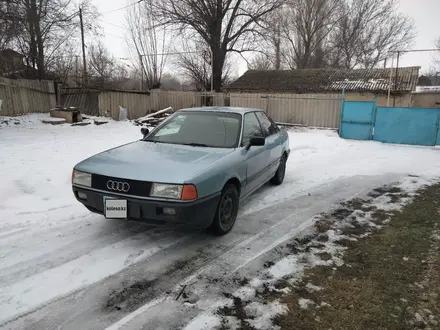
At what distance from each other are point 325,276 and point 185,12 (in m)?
24.3

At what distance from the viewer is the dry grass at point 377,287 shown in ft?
8.20

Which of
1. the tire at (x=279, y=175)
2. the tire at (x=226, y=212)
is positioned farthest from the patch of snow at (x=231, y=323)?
the tire at (x=279, y=175)

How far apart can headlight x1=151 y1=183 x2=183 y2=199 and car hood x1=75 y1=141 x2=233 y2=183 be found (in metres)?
0.05

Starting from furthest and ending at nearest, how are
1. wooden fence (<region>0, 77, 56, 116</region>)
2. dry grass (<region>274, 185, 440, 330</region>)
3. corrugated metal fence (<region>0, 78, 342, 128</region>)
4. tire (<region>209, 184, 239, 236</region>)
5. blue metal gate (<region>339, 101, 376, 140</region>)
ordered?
corrugated metal fence (<region>0, 78, 342, 128</region>)
wooden fence (<region>0, 77, 56, 116</region>)
blue metal gate (<region>339, 101, 376, 140</region>)
tire (<region>209, 184, 239, 236</region>)
dry grass (<region>274, 185, 440, 330</region>)

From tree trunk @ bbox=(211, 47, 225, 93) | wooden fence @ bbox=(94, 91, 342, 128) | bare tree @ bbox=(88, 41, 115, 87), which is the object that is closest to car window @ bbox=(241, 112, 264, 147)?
wooden fence @ bbox=(94, 91, 342, 128)

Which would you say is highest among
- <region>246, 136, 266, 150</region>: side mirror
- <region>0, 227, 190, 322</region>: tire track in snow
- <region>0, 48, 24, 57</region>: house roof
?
<region>0, 48, 24, 57</region>: house roof

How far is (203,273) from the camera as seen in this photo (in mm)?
3131

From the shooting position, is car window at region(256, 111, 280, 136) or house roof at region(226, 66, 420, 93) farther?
house roof at region(226, 66, 420, 93)

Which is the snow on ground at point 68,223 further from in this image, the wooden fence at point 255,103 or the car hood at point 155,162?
the wooden fence at point 255,103

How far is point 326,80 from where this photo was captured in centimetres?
2447

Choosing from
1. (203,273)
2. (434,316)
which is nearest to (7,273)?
(203,273)

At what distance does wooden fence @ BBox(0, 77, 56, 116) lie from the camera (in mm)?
13776

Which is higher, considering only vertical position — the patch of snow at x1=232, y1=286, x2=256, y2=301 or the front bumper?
the front bumper

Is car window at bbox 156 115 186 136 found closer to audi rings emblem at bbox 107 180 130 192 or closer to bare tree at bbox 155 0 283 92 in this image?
audi rings emblem at bbox 107 180 130 192
